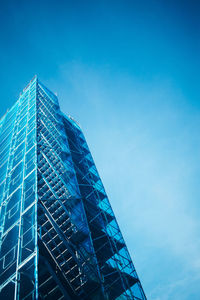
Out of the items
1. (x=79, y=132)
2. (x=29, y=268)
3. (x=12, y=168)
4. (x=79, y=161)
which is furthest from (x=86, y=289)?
(x=79, y=132)

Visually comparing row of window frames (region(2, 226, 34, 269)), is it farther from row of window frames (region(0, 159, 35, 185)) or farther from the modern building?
row of window frames (region(0, 159, 35, 185))

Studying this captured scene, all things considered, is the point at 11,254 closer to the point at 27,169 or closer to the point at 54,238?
the point at 54,238

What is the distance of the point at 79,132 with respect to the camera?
1867 cm

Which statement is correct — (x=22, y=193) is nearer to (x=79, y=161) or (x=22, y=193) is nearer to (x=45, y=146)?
(x=45, y=146)

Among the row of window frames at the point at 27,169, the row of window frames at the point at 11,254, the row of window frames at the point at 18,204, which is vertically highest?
the row of window frames at the point at 27,169

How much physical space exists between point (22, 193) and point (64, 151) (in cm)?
409

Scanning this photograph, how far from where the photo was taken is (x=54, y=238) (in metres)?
7.43

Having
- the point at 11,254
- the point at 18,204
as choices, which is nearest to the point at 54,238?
the point at 11,254

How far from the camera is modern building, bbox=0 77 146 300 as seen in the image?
6062 mm

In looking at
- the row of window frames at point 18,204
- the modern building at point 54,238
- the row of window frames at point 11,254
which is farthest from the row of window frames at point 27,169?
the row of window frames at point 11,254

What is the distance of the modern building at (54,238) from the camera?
6.06 meters

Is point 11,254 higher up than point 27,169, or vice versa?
point 27,169

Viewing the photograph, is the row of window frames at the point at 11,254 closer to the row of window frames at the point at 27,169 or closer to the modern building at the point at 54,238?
the modern building at the point at 54,238

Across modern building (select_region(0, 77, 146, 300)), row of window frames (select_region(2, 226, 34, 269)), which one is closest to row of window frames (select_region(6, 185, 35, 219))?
modern building (select_region(0, 77, 146, 300))
